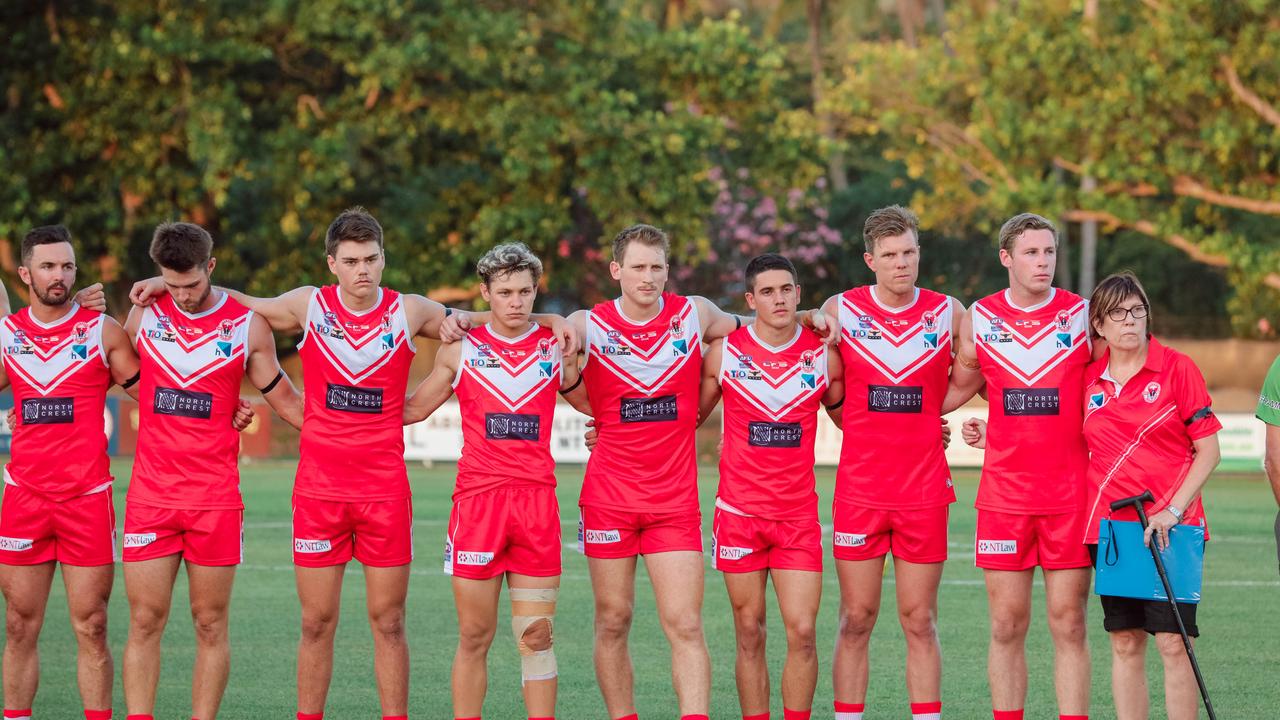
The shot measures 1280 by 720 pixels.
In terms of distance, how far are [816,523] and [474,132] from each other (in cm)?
1993

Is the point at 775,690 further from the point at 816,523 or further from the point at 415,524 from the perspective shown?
the point at 415,524

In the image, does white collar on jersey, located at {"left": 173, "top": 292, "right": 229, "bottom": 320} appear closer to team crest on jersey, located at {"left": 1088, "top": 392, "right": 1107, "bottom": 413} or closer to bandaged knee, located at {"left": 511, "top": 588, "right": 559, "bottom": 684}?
bandaged knee, located at {"left": 511, "top": 588, "right": 559, "bottom": 684}

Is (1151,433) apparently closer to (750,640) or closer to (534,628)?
(750,640)

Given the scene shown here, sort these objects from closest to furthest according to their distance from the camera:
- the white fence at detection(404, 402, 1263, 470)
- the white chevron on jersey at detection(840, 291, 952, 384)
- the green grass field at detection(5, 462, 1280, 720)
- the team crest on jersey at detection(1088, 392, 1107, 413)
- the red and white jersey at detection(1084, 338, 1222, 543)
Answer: the red and white jersey at detection(1084, 338, 1222, 543), the team crest on jersey at detection(1088, 392, 1107, 413), the white chevron on jersey at detection(840, 291, 952, 384), the green grass field at detection(5, 462, 1280, 720), the white fence at detection(404, 402, 1263, 470)

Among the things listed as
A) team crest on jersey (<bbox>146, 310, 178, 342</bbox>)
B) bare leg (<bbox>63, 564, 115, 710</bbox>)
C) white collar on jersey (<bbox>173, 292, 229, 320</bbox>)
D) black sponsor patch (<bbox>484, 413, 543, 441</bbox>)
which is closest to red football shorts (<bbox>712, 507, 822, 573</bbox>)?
black sponsor patch (<bbox>484, 413, 543, 441</bbox>)

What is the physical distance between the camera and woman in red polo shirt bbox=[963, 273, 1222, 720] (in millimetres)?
6652

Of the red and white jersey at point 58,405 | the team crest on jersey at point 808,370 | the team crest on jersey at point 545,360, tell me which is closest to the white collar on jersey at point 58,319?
the red and white jersey at point 58,405

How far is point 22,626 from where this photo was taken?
23.3 feet

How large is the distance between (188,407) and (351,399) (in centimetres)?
70

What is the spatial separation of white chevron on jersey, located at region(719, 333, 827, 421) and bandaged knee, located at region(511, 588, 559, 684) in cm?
123

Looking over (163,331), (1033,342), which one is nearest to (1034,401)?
(1033,342)

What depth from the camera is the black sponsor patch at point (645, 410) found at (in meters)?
7.12

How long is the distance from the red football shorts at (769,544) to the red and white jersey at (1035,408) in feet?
2.62

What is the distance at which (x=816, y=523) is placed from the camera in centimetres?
712
